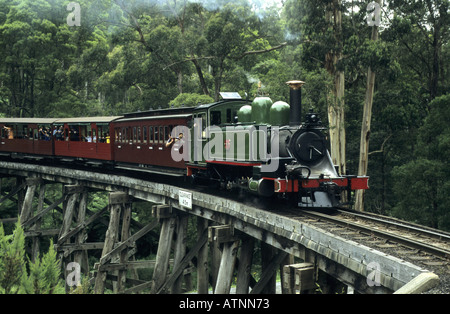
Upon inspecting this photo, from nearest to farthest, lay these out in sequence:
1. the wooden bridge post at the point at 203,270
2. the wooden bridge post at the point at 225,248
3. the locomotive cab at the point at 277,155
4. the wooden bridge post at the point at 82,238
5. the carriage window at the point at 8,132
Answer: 1. the wooden bridge post at the point at 225,248
2. the locomotive cab at the point at 277,155
3. the wooden bridge post at the point at 203,270
4. the wooden bridge post at the point at 82,238
5. the carriage window at the point at 8,132

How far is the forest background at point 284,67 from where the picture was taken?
898 inches

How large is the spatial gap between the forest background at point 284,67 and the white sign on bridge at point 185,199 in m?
3.75

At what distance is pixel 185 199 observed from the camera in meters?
14.2

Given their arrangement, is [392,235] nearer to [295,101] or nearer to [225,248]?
[225,248]

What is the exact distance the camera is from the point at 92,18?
35.1 meters

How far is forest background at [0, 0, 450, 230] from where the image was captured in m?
22.8

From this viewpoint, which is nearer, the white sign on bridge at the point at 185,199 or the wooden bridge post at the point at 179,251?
the white sign on bridge at the point at 185,199

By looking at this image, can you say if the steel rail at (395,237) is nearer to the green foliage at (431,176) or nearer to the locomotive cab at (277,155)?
the locomotive cab at (277,155)

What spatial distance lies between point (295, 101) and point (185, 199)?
423 cm

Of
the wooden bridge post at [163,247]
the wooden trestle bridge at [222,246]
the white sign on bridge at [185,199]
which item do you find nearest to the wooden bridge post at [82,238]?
the wooden trestle bridge at [222,246]
